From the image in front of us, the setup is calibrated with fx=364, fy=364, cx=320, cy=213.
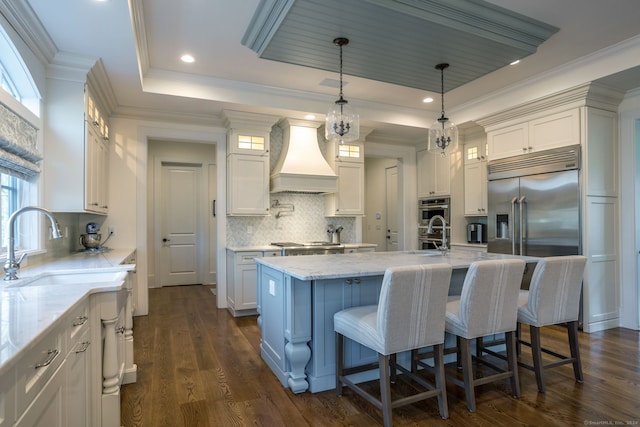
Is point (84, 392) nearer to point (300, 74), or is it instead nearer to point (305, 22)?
point (305, 22)

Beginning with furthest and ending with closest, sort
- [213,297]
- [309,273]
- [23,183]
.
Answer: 1. [213,297]
2. [23,183]
3. [309,273]

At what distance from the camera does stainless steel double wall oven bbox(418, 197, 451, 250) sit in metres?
5.79

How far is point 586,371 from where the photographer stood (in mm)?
2869

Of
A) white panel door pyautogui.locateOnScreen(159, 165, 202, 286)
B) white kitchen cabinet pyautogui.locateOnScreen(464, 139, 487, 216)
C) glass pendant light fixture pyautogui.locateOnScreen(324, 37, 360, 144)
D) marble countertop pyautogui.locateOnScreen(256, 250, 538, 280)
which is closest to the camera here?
marble countertop pyautogui.locateOnScreen(256, 250, 538, 280)

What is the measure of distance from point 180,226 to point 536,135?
589 centimetres

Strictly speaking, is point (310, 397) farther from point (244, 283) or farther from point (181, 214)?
point (181, 214)

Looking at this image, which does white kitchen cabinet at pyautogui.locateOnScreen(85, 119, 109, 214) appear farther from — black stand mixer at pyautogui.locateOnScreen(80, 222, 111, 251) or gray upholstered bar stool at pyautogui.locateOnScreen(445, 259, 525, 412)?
gray upholstered bar stool at pyautogui.locateOnScreen(445, 259, 525, 412)

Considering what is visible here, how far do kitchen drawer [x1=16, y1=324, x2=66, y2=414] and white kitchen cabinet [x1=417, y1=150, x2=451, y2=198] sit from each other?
533cm

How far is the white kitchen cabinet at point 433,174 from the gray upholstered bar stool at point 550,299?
10.6ft

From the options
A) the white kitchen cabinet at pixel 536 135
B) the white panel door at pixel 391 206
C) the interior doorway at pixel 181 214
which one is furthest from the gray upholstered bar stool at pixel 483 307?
the interior doorway at pixel 181 214

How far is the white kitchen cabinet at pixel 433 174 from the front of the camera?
5801 mm

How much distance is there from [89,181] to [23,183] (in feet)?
1.69

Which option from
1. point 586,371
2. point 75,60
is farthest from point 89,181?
point 586,371

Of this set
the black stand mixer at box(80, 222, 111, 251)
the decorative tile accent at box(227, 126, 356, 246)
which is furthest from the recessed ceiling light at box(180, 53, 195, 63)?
the black stand mixer at box(80, 222, 111, 251)
